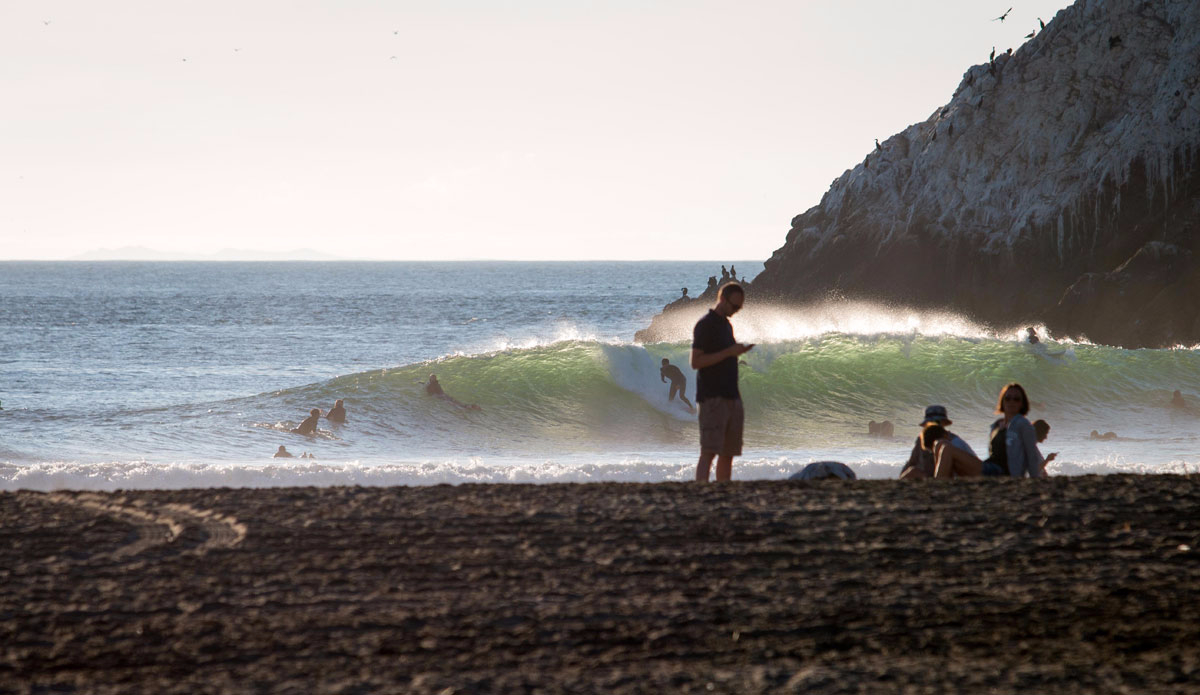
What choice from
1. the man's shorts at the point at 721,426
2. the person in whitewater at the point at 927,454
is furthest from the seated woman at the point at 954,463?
the man's shorts at the point at 721,426

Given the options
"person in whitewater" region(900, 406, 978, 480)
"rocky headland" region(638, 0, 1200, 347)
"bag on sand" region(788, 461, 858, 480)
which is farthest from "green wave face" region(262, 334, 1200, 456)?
"rocky headland" region(638, 0, 1200, 347)

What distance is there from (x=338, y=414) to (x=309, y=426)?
84cm

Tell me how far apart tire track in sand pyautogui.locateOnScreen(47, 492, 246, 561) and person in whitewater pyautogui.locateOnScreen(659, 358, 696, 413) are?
42.2 feet

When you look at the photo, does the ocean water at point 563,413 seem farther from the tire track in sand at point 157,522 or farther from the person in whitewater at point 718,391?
the tire track in sand at point 157,522

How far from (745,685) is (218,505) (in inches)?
133

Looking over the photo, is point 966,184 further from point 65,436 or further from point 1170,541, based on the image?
point 1170,541

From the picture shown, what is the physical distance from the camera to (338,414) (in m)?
17.4

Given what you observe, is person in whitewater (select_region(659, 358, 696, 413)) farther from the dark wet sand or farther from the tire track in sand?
the tire track in sand

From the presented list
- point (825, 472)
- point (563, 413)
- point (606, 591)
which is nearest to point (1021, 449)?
point (825, 472)

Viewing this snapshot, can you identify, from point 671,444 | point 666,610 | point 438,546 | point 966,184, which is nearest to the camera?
point 666,610

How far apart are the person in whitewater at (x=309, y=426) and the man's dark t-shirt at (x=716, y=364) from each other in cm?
1018

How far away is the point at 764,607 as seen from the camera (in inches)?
174

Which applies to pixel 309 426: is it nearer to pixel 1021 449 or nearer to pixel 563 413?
pixel 563 413

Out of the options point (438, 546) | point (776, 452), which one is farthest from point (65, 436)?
point (438, 546)
